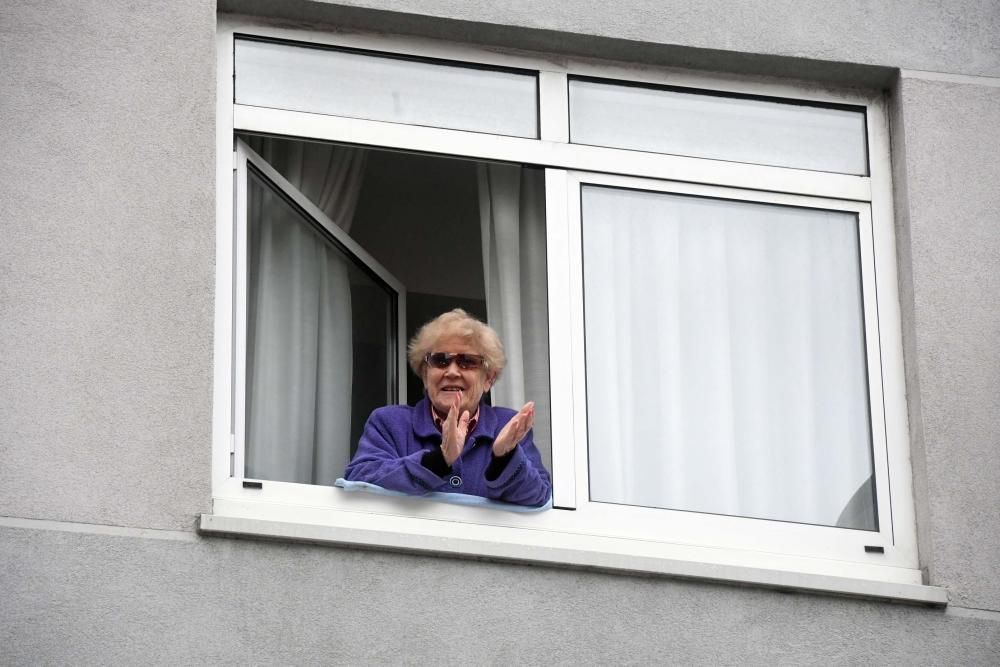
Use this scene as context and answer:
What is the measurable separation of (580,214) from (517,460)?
133 cm

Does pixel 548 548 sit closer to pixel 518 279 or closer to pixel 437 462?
pixel 437 462

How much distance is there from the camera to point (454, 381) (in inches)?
352

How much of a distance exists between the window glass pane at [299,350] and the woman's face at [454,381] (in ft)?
1.68

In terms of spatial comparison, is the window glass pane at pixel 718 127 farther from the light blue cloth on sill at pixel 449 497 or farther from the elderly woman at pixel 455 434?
the light blue cloth on sill at pixel 449 497

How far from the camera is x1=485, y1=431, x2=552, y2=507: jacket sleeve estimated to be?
323 inches

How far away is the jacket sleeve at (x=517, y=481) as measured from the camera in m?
8.21

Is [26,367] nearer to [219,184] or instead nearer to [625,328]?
[219,184]

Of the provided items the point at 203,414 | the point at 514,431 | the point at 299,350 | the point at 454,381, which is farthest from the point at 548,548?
the point at 299,350

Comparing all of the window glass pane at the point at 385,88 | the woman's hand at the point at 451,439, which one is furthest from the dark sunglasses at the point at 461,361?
the window glass pane at the point at 385,88

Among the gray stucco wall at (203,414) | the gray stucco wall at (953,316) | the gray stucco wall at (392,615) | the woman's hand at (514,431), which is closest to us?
the gray stucco wall at (392,615)

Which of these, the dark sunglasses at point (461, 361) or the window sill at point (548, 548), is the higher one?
the dark sunglasses at point (461, 361)

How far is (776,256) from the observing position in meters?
9.22

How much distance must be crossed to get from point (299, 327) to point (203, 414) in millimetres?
1227

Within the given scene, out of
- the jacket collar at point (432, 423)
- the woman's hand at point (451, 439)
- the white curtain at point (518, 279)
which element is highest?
the white curtain at point (518, 279)
